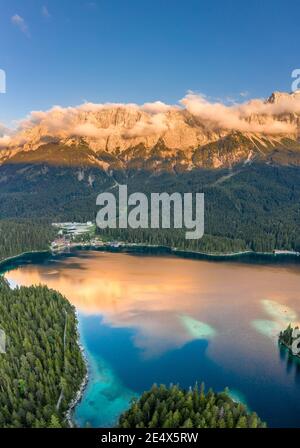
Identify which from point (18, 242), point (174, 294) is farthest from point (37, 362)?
point (18, 242)

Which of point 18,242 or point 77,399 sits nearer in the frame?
point 77,399

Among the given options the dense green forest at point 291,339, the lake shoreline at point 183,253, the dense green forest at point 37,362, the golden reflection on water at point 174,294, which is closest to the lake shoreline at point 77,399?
the dense green forest at point 37,362

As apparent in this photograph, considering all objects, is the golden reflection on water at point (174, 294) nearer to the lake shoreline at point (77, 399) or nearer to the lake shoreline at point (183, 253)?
the lake shoreline at point (183, 253)

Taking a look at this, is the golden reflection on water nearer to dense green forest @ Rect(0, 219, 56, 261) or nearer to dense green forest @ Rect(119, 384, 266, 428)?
dense green forest @ Rect(0, 219, 56, 261)

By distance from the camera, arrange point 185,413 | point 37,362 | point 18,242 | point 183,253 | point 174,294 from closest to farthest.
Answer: point 185,413 < point 37,362 < point 174,294 < point 18,242 < point 183,253

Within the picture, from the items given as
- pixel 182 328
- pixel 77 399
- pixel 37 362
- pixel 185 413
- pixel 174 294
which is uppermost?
pixel 37 362

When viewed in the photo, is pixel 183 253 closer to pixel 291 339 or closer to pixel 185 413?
pixel 291 339

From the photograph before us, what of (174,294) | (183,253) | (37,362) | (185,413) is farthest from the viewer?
(183,253)
